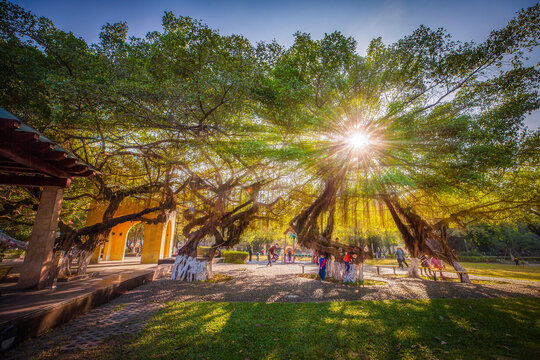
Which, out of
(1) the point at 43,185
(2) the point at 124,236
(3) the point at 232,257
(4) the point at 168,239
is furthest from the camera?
(3) the point at 232,257

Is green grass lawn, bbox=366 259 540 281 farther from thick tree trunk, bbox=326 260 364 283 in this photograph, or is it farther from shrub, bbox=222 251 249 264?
shrub, bbox=222 251 249 264

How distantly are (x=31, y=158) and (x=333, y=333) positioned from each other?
25.5ft

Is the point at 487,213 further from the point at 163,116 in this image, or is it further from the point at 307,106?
the point at 163,116

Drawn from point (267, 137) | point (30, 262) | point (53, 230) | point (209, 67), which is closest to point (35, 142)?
point (53, 230)

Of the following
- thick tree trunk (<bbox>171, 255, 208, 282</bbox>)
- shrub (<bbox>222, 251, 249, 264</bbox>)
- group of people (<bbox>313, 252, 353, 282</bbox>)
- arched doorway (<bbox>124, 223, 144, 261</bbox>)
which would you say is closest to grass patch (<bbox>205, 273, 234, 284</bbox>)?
thick tree trunk (<bbox>171, 255, 208, 282</bbox>)

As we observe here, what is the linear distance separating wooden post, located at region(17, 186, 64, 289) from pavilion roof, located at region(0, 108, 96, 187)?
47 centimetres

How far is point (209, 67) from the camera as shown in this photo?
6863 mm

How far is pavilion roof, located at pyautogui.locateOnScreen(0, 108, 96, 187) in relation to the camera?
3.99 meters

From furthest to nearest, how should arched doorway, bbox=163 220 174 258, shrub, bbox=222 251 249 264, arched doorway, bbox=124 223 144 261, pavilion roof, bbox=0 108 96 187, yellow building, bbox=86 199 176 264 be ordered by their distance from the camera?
arched doorway, bbox=124 223 144 261, shrub, bbox=222 251 249 264, arched doorway, bbox=163 220 174 258, yellow building, bbox=86 199 176 264, pavilion roof, bbox=0 108 96 187

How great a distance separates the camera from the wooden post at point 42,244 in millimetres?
6164

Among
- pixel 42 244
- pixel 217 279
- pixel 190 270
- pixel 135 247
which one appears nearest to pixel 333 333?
pixel 217 279

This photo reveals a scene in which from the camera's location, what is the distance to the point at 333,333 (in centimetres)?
412

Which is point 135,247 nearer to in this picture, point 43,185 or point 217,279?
point 217,279

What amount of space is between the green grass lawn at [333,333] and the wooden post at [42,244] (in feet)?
13.8
